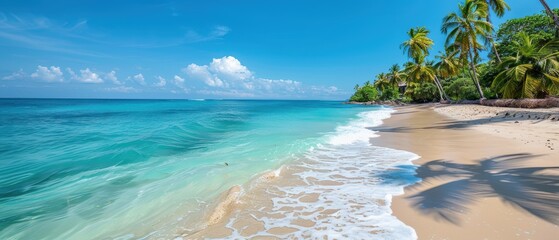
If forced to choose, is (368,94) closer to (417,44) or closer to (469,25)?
(417,44)

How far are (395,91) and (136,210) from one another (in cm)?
7714

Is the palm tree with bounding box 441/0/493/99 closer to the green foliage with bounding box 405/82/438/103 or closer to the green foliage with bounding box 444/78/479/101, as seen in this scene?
the green foliage with bounding box 444/78/479/101

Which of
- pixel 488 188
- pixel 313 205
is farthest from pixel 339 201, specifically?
pixel 488 188

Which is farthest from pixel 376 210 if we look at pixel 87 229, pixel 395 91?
pixel 395 91

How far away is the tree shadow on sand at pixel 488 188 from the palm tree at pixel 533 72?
19721 millimetres

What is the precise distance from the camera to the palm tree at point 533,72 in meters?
20.0

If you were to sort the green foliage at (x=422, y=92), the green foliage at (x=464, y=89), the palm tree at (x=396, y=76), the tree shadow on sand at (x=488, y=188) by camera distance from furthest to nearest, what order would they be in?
1. the palm tree at (x=396, y=76)
2. the green foliage at (x=422, y=92)
3. the green foliage at (x=464, y=89)
4. the tree shadow on sand at (x=488, y=188)

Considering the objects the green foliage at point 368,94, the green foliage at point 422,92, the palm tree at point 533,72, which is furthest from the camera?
the green foliage at point 368,94

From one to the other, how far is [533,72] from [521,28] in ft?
47.6

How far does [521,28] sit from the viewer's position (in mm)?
31062

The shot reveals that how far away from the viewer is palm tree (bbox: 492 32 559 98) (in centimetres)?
2003

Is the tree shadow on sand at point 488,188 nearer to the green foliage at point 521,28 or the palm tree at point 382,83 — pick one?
the green foliage at point 521,28

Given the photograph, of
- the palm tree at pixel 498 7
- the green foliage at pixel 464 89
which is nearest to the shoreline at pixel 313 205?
the palm tree at pixel 498 7

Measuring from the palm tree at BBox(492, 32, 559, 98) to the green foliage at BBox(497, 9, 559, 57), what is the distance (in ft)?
24.7
